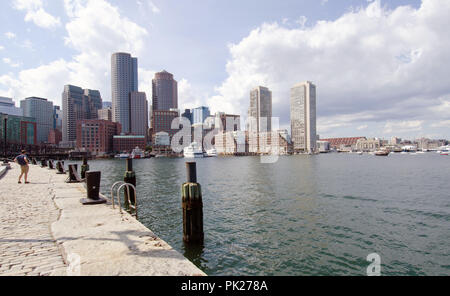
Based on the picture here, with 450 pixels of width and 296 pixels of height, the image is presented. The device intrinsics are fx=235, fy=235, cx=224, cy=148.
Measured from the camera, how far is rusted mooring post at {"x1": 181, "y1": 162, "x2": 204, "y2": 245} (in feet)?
35.0

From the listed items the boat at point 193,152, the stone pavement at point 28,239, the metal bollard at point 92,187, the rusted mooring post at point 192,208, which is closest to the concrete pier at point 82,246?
the stone pavement at point 28,239

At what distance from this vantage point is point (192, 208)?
10.7 meters

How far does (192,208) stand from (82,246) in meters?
4.78

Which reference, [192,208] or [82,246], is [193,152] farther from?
[82,246]

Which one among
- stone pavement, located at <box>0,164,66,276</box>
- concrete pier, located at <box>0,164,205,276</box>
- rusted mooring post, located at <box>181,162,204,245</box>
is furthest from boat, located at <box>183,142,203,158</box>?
concrete pier, located at <box>0,164,205,276</box>

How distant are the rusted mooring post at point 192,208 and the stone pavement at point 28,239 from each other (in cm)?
502

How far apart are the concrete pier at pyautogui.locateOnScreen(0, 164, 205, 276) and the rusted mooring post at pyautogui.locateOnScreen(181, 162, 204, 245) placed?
2468mm

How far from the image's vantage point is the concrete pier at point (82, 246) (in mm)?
5359

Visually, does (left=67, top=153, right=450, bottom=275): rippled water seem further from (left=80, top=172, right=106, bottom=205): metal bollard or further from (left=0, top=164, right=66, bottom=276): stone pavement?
(left=0, top=164, right=66, bottom=276): stone pavement

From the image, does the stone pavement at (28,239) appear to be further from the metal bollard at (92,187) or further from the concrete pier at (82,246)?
the metal bollard at (92,187)

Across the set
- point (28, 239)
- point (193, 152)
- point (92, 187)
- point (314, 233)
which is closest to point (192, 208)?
point (28, 239)

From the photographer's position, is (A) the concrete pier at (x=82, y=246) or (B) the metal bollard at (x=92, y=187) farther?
(B) the metal bollard at (x=92, y=187)

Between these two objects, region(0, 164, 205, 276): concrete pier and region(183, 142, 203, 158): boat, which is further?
region(183, 142, 203, 158): boat
